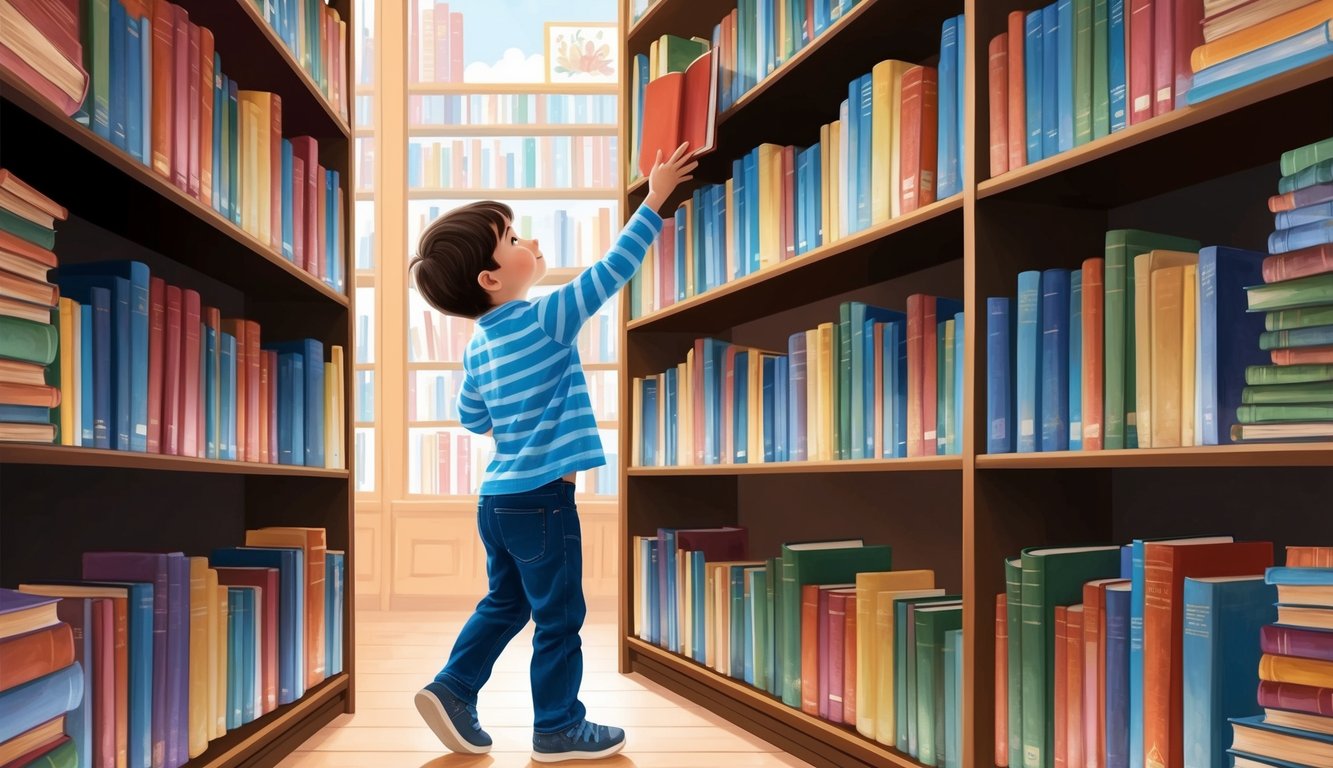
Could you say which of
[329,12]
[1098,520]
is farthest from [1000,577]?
[329,12]

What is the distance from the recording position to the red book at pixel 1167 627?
127cm

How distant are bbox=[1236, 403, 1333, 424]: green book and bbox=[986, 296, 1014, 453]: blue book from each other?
15.7 inches

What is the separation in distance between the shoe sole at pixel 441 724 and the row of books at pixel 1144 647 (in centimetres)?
118

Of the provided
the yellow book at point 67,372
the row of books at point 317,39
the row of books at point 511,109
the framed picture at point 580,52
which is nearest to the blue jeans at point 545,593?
the yellow book at point 67,372

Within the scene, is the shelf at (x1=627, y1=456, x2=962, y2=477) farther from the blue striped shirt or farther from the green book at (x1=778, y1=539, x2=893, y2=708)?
the blue striped shirt

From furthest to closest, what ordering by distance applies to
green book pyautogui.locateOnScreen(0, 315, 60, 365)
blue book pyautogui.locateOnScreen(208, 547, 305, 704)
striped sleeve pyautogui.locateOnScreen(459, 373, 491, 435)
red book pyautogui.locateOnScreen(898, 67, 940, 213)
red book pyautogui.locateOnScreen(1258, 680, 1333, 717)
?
1. striped sleeve pyautogui.locateOnScreen(459, 373, 491, 435)
2. blue book pyautogui.locateOnScreen(208, 547, 305, 704)
3. red book pyautogui.locateOnScreen(898, 67, 940, 213)
4. green book pyautogui.locateOnScreen(0, 315, 60, 365)
5. red book pyautogui.locateOnScreen(1258, 680, 1333, 717)

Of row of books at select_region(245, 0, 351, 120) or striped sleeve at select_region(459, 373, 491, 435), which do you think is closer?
row of books at select_region(245, 0, 351, 120)

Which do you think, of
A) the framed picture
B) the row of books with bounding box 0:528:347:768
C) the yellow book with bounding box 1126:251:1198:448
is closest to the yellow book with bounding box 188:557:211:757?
the row of books with bounding box 0:528:347:768

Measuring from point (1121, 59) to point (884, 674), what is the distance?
→ 113 centimetres

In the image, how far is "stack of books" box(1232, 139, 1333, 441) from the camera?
109 centimetres

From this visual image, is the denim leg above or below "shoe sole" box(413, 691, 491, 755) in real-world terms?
above

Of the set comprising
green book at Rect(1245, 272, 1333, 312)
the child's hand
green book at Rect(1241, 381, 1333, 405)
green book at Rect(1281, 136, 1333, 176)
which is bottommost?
green book at Rect(1241, 381, 1333, 405)

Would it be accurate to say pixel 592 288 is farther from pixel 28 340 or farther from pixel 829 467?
pixel 28 340

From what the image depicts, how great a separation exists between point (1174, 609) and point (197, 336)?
166 centimetres
